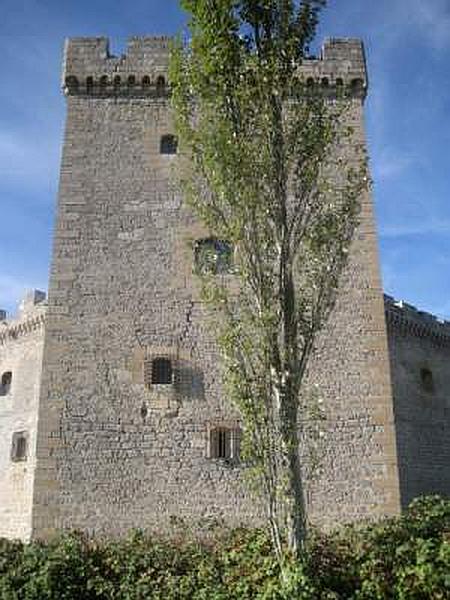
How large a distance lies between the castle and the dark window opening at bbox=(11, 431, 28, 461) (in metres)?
6.01

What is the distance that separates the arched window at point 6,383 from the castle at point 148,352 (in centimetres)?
779

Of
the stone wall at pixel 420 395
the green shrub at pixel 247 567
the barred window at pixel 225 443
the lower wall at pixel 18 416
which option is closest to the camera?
the green shrub at pixel 247 567

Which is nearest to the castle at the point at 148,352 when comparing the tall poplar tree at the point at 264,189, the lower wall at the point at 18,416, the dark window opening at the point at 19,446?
the tall poplar tree at the point at 264,189

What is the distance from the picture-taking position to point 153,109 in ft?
44.1

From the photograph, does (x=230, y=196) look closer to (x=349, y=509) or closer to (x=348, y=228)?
(x=348, y=228)

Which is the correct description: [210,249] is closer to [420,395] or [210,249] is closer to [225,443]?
[225,443]

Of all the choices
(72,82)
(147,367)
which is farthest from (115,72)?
(147,367)

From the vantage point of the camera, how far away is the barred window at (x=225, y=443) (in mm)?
11367

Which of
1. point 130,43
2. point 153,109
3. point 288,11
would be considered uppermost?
point 130,43

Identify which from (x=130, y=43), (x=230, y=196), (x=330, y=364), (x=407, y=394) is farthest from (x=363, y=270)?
(x=407, y=394)

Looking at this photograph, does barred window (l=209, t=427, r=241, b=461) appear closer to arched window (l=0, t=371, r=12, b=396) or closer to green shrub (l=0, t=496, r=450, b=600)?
green shrub (l=0, t=496, r=450, b=600)

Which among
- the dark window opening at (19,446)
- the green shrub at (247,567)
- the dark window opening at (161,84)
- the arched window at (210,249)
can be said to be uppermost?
the dark window opening at (161,84)

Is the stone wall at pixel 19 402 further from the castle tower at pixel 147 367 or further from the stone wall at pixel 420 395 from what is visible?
the stone wall at pixel 420 395

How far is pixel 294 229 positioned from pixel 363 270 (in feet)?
11.0
